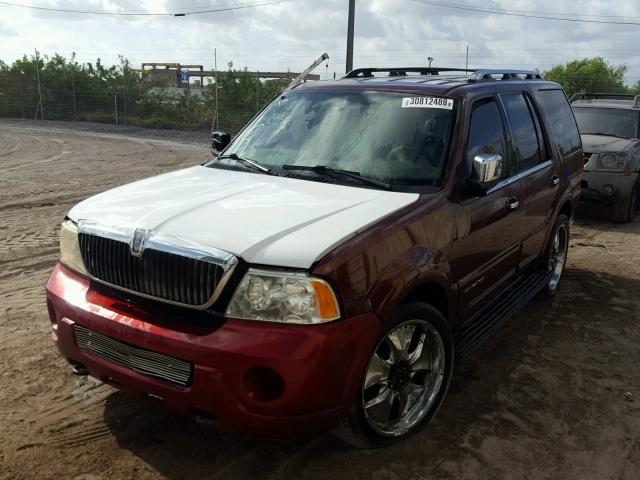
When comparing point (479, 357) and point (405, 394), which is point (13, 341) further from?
point (479, 357)

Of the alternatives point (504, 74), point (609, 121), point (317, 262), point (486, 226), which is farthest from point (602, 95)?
point (317, 262)

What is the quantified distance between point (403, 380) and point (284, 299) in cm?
102

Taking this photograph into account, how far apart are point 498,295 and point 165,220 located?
2.64m

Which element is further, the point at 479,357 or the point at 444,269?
the point at 479,357

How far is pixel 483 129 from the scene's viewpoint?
394 cm

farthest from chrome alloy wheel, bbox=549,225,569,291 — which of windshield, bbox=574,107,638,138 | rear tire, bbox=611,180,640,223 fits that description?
windshield, bbox=574,107,638,138

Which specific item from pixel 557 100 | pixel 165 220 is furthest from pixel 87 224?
pixel 557 100

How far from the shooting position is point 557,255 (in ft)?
18.8

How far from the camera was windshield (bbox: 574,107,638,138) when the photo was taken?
384 inches

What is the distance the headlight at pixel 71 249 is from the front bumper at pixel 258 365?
0.49 metres

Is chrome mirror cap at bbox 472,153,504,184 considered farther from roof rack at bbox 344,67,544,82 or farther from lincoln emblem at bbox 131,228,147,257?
lincoln emblem at bbox 131,228,147,257

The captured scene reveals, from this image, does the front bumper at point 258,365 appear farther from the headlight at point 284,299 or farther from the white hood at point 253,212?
the white hood at point 253,212

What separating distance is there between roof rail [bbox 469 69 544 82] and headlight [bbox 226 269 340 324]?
7.64ft

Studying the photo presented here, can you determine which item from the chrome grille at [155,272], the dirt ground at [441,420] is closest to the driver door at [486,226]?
the dirt ground at [441,420]
